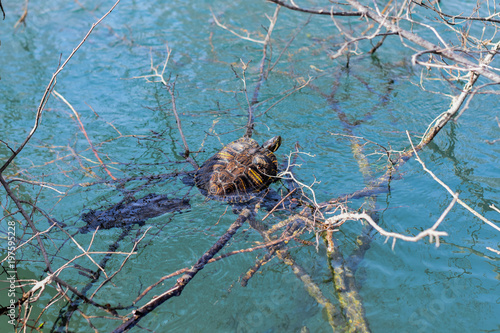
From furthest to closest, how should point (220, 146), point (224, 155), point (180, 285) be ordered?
point (220, 146)
point (224, 155)
point (180, 285)

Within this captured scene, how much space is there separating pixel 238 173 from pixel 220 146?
114cm

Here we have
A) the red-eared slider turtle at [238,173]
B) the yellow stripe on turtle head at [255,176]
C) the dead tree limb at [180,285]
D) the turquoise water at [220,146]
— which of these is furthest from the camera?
the yellow stripe on turtle head at [255,176]

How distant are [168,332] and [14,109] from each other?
462 centimetres

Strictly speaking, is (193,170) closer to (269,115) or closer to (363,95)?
(269,115)

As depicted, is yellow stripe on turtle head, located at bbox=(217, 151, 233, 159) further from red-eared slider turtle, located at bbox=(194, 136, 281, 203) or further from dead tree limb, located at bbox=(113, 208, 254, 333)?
dead tree limb, located at bbox=(113, 208, 254, 333)

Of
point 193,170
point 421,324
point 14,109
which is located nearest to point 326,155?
point 193,170

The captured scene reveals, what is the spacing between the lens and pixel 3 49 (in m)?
7.72

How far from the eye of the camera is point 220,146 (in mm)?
5434

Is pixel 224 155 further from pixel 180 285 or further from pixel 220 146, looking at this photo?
pixel 180 285

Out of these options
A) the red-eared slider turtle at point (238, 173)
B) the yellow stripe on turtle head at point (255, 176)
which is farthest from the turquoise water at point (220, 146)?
the yellow stripe on turtle head at point (255, 176)

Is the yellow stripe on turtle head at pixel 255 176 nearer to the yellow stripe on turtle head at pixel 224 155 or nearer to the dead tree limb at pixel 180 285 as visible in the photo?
the yellow stripe on turtle head at pixel 224 155

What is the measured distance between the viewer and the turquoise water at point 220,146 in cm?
357

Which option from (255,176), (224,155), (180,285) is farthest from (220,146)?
(180,285)

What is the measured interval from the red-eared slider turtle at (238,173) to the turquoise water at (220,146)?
0.22 metres
